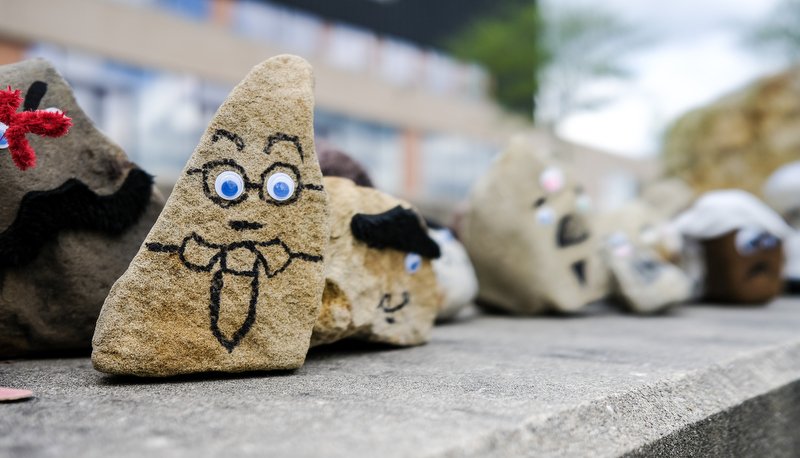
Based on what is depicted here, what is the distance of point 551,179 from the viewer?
237cm

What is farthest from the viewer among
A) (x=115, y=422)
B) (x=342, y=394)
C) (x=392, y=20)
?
(x=392, y=20)

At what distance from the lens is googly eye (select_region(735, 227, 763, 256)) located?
9.47ft

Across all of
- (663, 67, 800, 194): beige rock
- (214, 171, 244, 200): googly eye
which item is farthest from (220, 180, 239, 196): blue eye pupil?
(663, 67, 800, 194): beige rock

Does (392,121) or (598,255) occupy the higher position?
(392,121)

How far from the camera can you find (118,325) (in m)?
1.08

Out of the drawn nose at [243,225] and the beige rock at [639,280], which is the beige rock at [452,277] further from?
the drawn nose at [243,225]

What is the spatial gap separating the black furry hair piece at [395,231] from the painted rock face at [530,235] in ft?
2.34

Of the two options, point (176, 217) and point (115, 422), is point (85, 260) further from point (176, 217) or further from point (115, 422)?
point (115, 422)

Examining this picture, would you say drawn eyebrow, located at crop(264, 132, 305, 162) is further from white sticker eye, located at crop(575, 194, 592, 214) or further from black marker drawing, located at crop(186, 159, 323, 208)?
white sticker eye, located at crop(575, 194, 592, 214)

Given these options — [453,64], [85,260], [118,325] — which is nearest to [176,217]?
[118,325]

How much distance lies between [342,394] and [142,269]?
454mm

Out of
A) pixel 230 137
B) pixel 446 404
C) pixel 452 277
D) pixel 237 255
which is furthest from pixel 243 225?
pixel 452 277

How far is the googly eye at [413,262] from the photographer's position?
5.36 feet

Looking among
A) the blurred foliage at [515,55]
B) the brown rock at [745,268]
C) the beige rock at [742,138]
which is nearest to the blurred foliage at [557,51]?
the blurred foliage at [515,55]
